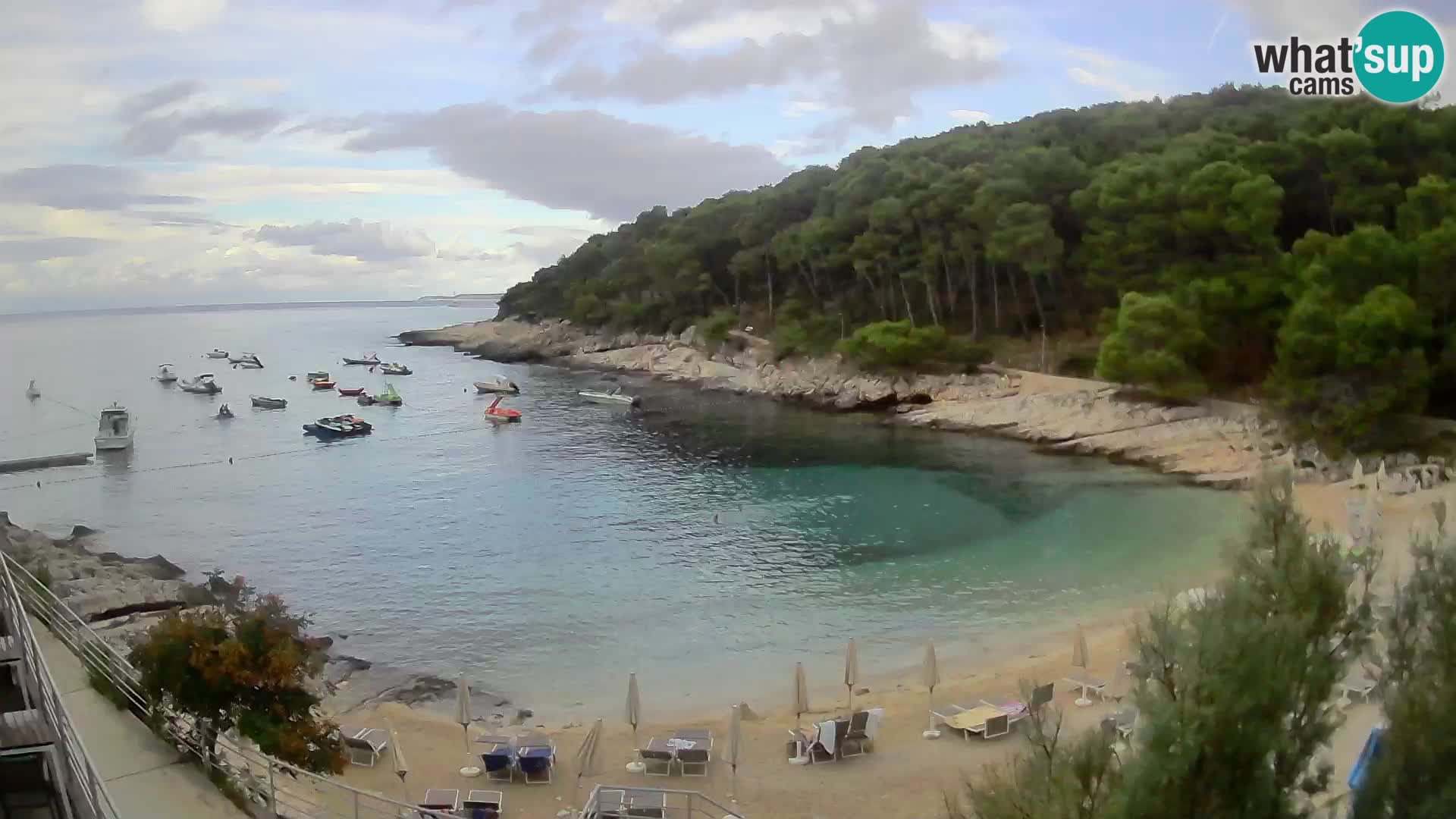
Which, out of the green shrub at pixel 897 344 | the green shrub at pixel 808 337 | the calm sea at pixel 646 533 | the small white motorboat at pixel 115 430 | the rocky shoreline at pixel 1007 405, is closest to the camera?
the calm sea at pixel 646 533

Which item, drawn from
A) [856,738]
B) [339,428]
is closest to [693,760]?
[856,738]

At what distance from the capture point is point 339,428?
5000 centimetres

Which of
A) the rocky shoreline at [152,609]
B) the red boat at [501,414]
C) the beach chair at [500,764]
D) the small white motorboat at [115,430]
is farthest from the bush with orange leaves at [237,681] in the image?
the red boat at [501,414]

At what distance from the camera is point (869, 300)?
6253 cm

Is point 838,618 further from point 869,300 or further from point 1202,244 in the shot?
point 869,300

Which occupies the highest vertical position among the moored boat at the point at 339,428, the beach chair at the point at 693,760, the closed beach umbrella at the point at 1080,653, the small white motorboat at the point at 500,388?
the small white motorboat at the point at 500,388

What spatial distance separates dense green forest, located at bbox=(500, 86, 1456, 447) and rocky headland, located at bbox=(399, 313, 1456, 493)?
1274mm

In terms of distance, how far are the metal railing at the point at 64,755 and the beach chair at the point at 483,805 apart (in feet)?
18.8

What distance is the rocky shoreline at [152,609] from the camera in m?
16.8

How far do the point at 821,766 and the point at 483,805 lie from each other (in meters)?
4.53

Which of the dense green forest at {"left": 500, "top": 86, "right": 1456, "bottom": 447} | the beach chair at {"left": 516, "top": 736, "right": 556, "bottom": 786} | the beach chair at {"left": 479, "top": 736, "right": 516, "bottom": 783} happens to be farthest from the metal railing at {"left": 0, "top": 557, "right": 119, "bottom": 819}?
the dense green forest at {"left": 500, "top": 86, "right": 1456, "bottom": 447}

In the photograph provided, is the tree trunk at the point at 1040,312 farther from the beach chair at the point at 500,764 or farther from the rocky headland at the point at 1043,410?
the beach chair at the point at 500,764

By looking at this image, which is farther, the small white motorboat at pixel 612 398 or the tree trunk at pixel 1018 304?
the small white motorboat at pixel 612 398

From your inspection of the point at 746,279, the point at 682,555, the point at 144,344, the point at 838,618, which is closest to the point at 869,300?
the point at 746,279
